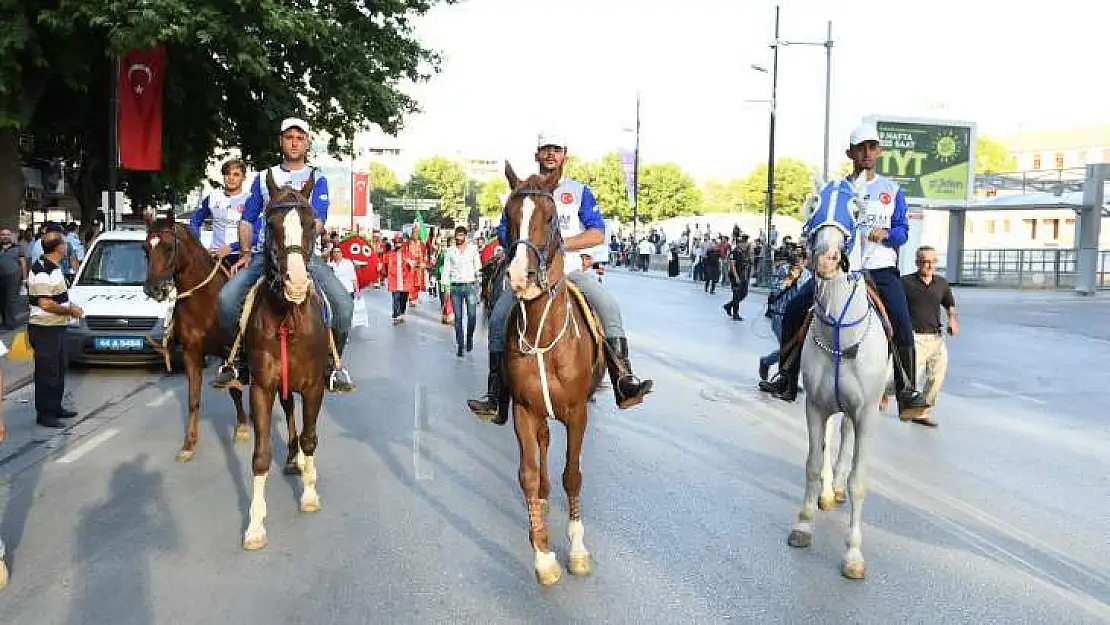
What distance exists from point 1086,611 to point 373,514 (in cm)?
437

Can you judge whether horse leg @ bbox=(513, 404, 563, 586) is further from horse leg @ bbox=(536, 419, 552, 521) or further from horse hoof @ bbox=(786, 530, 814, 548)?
horse hoof @ bbox=(786, 530, 814, 548)

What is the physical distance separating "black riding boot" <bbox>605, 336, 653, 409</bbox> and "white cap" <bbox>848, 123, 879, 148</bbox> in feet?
7.57

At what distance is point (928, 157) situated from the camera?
37.5 meters

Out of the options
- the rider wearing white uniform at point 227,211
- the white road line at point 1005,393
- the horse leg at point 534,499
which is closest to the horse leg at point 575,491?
the horse leg at point 534,499

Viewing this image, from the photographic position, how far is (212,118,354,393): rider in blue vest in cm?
742

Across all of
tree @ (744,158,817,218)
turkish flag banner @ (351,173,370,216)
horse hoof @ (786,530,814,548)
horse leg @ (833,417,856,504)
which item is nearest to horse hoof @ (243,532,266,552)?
horse hoof @ (786,530,814,548)

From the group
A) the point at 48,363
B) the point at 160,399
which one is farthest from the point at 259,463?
the point at 160,399

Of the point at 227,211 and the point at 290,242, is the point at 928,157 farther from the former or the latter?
the point at 290,242

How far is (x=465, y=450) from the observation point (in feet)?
30.3

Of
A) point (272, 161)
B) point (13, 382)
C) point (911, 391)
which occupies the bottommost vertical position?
point (13, 382)

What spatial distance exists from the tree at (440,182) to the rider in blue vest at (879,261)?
345ft

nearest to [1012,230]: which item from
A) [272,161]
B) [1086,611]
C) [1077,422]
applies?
[272,161]

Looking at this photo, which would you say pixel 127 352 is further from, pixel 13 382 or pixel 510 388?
pixel 510 388

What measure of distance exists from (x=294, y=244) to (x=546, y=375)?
1.75 meters
